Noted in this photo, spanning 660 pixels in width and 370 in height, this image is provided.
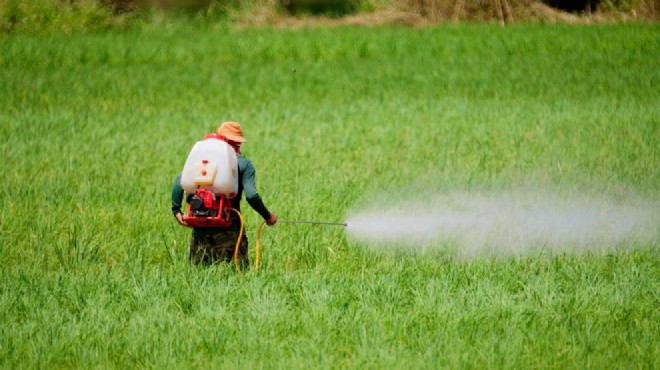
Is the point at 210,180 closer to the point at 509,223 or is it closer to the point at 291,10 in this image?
the point at 509,223

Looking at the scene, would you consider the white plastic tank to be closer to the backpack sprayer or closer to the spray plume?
the backpack sprayer

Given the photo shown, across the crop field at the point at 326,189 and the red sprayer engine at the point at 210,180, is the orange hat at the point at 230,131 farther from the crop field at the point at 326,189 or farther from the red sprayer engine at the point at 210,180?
the crop field at the point at 326,189

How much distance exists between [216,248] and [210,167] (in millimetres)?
616

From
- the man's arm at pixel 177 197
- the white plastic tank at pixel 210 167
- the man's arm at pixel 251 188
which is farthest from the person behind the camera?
the man's arm at pixel 177 197

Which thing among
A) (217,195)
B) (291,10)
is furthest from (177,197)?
(291,10)

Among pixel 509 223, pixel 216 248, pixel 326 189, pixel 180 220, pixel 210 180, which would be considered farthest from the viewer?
pixel 326 189

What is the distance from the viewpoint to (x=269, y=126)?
11914 mm

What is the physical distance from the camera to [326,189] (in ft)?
28.2

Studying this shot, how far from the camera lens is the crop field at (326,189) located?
195 inches

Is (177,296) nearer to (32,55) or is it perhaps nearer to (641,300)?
(641,300)

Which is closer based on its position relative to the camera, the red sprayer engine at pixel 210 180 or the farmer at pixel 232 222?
the red sprayer engine at pixel 210 180

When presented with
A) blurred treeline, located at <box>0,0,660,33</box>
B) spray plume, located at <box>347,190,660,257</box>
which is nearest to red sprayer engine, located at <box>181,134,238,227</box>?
spray plume, located at <box>347,190,660,257</box>

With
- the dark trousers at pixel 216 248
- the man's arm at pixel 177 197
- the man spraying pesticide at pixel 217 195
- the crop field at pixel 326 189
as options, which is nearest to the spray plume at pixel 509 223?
the crop field at pixel 326 189

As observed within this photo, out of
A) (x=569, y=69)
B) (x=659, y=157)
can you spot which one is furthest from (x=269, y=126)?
(x=569, y=69)
